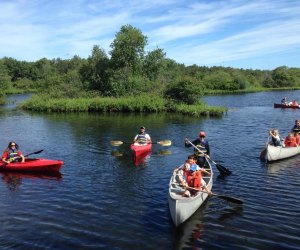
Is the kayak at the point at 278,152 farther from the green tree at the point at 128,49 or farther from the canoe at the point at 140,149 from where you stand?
the green tree at the point at 128,49

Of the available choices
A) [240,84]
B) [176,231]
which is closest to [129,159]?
[176,231]

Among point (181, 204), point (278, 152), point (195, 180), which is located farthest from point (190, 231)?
point (278, 152)

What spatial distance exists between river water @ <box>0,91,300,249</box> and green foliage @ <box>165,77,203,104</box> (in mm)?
22146

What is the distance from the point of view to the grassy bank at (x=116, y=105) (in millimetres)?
49938

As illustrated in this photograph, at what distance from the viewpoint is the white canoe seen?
21969mm

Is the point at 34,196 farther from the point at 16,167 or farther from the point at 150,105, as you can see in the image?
the point at 150,105

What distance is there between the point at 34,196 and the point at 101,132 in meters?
18.4

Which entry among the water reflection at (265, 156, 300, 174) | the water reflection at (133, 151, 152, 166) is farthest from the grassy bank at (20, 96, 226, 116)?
the water reflection at (265, 156, 300, 174)

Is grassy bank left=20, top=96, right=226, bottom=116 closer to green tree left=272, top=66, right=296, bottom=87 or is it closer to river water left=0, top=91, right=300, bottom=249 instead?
river water left=0, top=91, right=300, bottom=249

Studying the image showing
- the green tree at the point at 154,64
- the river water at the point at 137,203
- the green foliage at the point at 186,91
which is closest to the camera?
the river water at the point at 137,203

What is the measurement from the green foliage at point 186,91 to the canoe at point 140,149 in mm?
27560

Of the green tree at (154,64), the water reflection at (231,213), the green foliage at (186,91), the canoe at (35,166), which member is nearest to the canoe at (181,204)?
the water reflection at (231,213)

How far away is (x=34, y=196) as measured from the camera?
1662cm

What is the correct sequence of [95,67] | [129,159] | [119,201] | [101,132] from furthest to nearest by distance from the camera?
[95,67] → [101,132] → [129,159] → [119,201]
